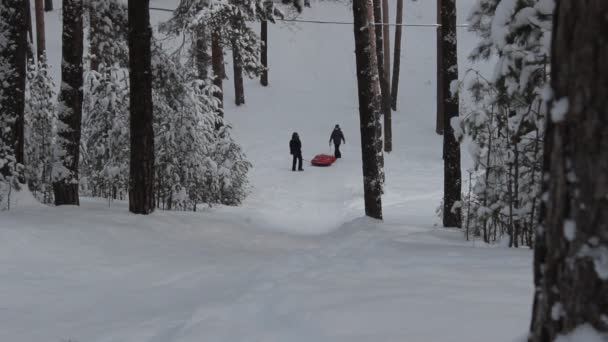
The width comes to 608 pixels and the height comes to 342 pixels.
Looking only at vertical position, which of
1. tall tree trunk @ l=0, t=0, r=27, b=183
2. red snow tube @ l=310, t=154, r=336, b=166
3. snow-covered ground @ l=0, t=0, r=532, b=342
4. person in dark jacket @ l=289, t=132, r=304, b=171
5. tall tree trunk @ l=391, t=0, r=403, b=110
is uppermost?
tall tree trunk @ l=391, t=0, r=403, b=110

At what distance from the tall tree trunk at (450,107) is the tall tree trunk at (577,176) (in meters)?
7.98

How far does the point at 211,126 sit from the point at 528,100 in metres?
10.3

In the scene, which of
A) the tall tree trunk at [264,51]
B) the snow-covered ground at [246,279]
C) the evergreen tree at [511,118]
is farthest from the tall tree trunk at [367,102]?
the tall tree trunk at [264,51]

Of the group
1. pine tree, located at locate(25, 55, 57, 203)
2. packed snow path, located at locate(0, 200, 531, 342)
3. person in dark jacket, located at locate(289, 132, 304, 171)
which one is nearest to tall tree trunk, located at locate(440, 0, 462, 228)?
packed snow path, located at locate(0, 200, 531, 342)

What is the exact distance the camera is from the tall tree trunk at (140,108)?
9.20 meters

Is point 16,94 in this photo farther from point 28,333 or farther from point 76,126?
point 28,333

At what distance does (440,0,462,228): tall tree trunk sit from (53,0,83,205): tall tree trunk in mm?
6371

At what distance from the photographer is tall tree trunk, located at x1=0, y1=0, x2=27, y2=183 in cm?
951

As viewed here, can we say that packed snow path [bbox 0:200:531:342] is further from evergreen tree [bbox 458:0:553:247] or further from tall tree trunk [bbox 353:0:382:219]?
tall tree trunk [bbox 353:0:382:219]

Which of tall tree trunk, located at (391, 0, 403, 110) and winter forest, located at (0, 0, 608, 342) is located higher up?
tall tree trunk, located at (391, 0, 403, 110)

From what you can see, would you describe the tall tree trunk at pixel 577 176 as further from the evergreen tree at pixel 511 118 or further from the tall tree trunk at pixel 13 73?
the tall tree trunk at pixel 13 73

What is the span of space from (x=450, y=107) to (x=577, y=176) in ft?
27.6

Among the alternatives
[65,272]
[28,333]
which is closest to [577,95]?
[28,333]

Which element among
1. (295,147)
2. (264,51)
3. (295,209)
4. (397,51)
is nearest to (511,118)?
(295,209)
